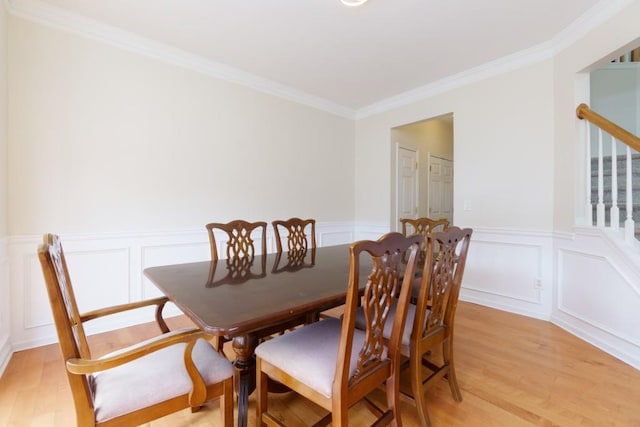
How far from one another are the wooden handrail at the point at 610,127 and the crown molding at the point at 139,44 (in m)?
2.91

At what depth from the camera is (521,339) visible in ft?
7.89

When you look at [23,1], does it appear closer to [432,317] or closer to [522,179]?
[432,317]

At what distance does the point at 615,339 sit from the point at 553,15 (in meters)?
2.58

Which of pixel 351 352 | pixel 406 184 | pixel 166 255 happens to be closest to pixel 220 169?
pixel 166 255

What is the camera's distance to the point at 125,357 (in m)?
0.96

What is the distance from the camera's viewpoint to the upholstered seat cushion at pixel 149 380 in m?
0.99

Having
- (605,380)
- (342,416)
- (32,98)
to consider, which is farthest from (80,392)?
(605,380)

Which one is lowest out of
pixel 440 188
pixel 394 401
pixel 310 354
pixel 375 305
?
pixel 394 401

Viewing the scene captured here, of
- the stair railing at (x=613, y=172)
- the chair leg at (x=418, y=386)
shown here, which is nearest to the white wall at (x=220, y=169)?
the stair railing at (x=613, y=172)

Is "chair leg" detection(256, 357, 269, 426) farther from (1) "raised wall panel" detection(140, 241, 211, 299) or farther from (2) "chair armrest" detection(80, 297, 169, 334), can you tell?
(1) "raised wall panel" detection(140, 241, 211, 299)

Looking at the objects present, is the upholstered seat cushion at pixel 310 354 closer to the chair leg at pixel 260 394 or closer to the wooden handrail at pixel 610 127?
the chair leg at pixel 260 394

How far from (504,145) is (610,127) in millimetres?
920

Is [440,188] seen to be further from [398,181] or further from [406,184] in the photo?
[398,181]

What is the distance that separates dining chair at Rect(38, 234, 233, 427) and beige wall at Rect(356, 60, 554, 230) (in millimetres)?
3112
